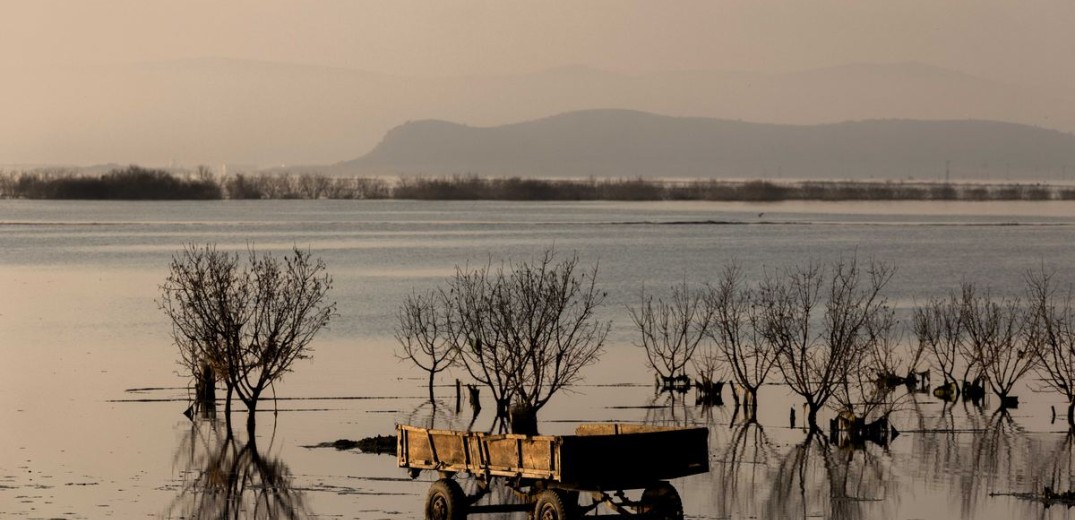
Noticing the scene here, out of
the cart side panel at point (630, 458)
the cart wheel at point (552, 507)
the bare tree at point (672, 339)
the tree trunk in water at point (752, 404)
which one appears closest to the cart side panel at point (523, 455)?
the cart side panel at point (630, 458)

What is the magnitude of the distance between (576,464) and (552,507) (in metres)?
0.86

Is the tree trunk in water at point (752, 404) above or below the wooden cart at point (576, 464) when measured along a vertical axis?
below

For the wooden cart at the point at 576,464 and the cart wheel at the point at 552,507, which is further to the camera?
the cart wheel at the point at 552,507

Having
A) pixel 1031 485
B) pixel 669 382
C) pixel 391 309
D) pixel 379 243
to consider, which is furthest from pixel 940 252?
pixel 1031 485

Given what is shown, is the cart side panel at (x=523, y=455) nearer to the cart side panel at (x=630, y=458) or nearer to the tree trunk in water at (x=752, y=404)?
the cart side panel at (x=630, y=458)

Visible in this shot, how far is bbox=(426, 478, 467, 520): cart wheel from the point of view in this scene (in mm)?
22312

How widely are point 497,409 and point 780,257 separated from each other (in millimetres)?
80188

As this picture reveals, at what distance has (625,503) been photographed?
21.2 meters

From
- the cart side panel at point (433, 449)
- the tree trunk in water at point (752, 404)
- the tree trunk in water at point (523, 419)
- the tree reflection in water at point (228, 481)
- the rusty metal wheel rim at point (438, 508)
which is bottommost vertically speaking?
the tree trunk in water at point (752, 404)

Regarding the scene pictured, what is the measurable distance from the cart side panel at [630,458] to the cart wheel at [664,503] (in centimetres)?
26

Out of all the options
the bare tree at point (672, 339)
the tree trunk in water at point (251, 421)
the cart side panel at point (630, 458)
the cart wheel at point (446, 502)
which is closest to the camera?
the cart side panel at point (630, 458)

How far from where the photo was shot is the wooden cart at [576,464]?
2027 centimetres

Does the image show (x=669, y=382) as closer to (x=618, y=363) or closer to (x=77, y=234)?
(x=618, y=363)

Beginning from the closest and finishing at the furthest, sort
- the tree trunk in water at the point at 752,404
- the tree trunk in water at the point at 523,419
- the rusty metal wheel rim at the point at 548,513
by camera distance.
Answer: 1. the rusty metal wheel rim at the point at 548,513
2. the tree trunk in water at the point at 523,419
3. the tree trunk in water at the point at 752,404
